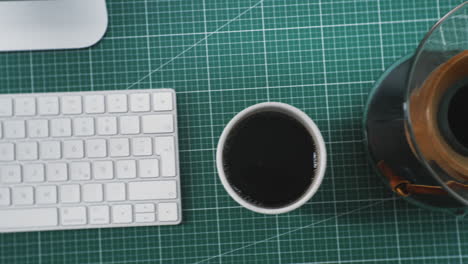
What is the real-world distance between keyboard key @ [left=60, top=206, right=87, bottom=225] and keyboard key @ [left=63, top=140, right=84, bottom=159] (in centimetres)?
7

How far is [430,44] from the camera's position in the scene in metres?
0.55

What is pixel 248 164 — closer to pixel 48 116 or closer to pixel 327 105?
pixel 327 105

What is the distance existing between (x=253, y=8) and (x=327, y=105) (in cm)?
18

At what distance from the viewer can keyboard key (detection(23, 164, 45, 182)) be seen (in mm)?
679

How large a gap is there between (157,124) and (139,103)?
0.04 meters

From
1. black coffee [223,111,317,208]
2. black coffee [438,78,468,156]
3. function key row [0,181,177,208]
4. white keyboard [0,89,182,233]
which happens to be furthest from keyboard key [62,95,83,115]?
black coffee [438,78,468,156]

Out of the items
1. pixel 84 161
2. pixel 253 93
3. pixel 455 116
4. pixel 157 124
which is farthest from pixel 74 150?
pixel 455 116

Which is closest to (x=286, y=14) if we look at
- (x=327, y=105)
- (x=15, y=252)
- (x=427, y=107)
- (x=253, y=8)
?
(x=253, y=8)

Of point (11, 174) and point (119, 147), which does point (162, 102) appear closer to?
point (119, 147)

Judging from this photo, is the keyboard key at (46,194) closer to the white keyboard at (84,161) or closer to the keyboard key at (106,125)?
the white keyboard at (84,161)

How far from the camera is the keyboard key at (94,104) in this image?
684mm

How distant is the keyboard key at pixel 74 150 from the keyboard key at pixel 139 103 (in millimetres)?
91

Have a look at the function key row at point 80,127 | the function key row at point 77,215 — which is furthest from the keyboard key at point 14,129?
the function key row at point 77,215

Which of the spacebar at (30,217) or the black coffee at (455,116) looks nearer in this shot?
the black coffee at (455,116)
